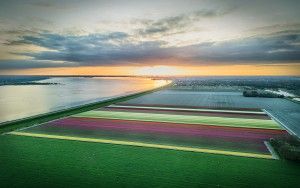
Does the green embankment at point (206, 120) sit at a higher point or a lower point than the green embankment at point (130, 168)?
lower

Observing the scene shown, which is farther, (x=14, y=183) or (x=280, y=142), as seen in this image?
(x=280, y=142)

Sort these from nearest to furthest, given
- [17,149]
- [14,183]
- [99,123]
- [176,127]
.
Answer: [14,183]
[17,149]
[176,127]
[99,123]

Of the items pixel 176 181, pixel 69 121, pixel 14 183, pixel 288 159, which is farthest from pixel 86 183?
pixel 69 121

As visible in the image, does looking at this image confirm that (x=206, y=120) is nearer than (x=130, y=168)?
No

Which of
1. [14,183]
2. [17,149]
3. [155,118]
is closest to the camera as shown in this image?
[14,183]

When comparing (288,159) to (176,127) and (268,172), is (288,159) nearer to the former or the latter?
(268,172)

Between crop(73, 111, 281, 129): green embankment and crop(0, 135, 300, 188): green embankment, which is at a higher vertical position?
crop(0, 135, 300, 188): green embankment

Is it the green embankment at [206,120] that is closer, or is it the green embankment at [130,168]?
the green embankment at [130,168]

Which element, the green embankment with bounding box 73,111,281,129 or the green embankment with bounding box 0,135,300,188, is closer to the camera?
the green embankment with bounding box 0,135,300,188
